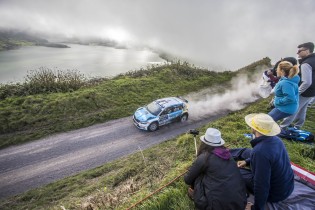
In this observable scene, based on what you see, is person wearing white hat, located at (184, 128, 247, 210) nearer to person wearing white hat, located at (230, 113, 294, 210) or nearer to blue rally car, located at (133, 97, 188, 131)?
person wearing white hat, located at (230, 113, 294, 210)

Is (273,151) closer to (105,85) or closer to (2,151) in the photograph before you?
(2,151)

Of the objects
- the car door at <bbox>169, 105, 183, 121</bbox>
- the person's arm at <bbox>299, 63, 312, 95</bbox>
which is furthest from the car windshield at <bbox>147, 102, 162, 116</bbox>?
the person's arm at <bbox>299, 63, 312, 95</bbox>

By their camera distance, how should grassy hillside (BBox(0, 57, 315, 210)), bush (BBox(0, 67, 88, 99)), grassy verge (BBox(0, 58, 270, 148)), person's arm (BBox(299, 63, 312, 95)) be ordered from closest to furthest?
grassy hillside (BBox(0, 57, 315, 210))
person's arm (BBox(299, 63, 312, 95))
grassy verge (BBox(0, 58, 270, 148))
bush (BBox(0, 67, 88, 99))

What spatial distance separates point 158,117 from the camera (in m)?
15.4

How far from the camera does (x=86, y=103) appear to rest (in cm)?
1788

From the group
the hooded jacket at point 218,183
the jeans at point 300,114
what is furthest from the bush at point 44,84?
the hooded jacket at point 218,183

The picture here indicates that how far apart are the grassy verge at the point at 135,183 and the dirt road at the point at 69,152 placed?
2.90 feet

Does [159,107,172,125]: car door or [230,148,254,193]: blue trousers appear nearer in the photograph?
[230,148,254,193]: blue trousers

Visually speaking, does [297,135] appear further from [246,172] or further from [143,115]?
[143,115]

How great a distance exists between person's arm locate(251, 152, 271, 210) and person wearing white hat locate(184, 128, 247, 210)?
0.91 feet

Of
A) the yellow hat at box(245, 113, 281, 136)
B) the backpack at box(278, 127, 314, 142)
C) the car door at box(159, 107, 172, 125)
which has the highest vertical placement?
the yellow hat at box(245, 113, 281, 136)

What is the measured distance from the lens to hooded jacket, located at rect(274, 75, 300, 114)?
6.79m

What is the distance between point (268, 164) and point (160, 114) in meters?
11.6

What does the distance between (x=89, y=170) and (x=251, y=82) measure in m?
22.2
